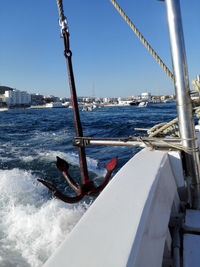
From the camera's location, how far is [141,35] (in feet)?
4.77

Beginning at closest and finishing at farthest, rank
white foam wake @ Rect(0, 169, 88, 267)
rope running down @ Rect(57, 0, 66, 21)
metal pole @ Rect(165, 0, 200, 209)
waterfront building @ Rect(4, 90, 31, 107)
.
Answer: metal pole @ Rect(165, 0, 200, 209) → rope running down @ Rect(57, 0, 66, 21) → white foam wake @ Rect(0, 169, 88, 267) → waterfront building @ Rect(4, 90, 31, 107)

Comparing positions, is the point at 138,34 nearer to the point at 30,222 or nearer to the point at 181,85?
the point at 181,85

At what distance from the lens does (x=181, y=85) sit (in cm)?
117

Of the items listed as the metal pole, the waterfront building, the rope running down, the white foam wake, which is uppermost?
the waterfront building

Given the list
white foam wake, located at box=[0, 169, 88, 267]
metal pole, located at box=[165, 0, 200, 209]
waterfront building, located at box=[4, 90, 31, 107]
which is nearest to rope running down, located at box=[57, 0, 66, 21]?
metal pole, located at box=[165, 0, 200, 209]

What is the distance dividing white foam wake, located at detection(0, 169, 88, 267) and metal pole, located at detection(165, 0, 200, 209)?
1745mm

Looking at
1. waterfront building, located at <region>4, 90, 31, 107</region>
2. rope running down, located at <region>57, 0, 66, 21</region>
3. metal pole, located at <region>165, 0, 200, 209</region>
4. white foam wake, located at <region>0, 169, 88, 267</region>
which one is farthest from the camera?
waterfront building, located at <region>4, 90, 31, 107</region>

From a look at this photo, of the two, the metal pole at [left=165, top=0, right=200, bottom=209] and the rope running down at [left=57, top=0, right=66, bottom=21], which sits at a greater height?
the rope running down at [left=57, top=0, right=66, bottom=21]

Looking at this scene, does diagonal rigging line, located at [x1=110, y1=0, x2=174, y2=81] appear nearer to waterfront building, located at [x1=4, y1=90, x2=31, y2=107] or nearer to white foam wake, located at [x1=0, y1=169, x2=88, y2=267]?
white foam wake, located at [x1=0, y1=169, x2=88, y2=267]

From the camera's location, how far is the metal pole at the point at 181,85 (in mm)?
1116

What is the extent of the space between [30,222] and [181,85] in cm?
247

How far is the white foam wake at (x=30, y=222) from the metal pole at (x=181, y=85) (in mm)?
1745

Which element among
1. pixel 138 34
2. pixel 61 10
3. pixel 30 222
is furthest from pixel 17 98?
pixel 138 34

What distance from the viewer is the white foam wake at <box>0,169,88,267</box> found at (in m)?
1.97
